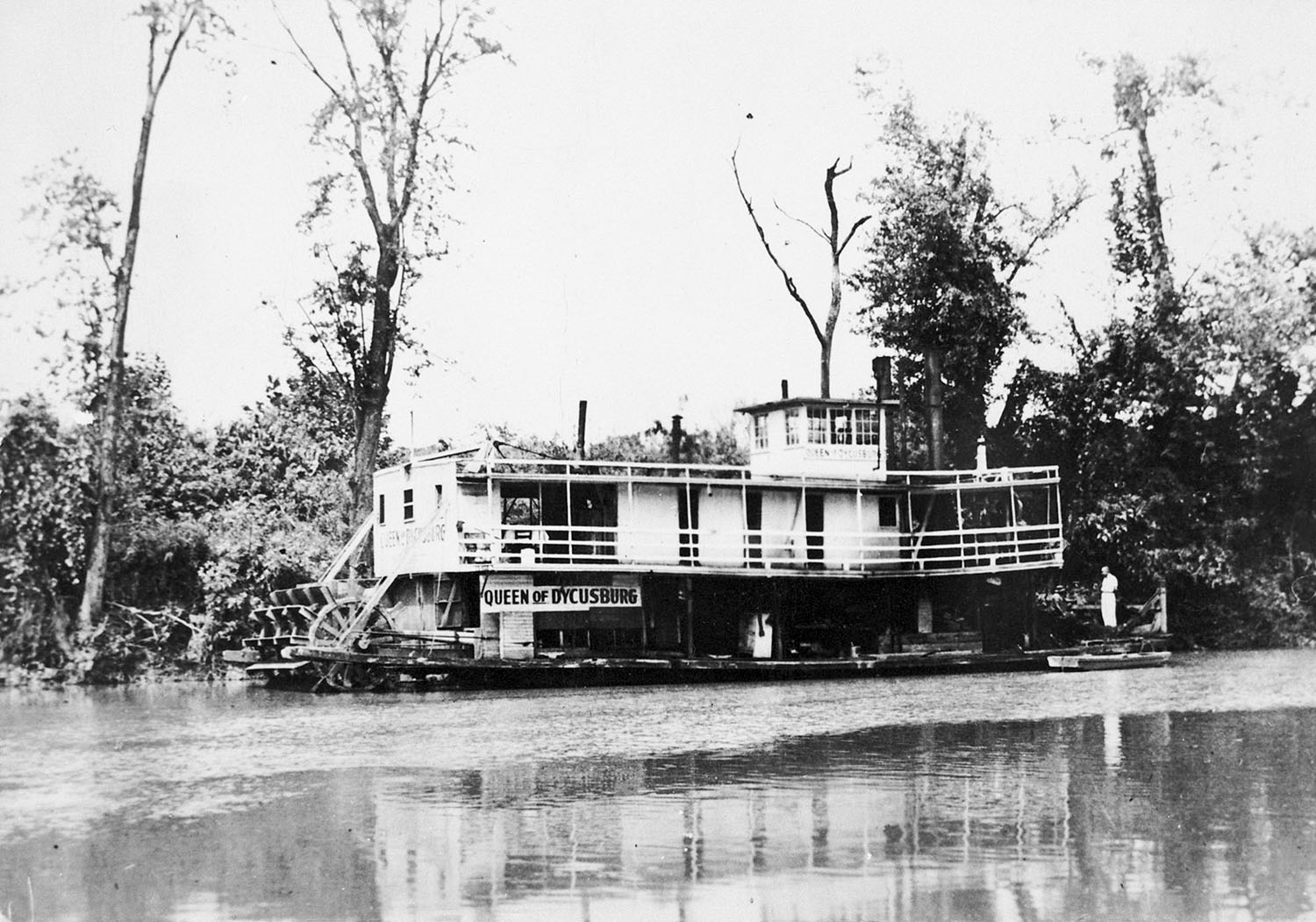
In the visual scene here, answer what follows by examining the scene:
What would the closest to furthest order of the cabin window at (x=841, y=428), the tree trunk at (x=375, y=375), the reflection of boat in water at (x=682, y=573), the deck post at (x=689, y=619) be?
the reflection of boat in water at (x=682, y=573)
the deck post at (x=689, y=619)
the cabin window at (x=841, y=428)
the tree trunk at (x=375, y=375)

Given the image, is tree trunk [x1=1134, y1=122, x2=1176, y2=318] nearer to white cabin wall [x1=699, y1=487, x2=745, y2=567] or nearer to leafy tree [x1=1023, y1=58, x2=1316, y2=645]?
leafy tree [x1=1023, y1=58, x2=1316, y2=645]

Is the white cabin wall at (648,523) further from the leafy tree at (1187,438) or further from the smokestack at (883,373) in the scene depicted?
the leafy tree at (1187,438)

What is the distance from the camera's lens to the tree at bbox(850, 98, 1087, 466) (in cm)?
3338

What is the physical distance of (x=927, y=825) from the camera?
1156 centimetres

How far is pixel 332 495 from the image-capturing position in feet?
98.4

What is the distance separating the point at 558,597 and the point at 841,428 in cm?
697

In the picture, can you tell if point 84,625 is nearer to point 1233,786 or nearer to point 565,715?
point 565,715

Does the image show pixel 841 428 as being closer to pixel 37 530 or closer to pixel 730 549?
pixel 730 549

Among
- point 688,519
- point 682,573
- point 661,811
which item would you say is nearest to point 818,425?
point 688,519

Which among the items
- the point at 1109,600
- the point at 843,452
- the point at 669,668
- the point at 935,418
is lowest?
the point at 669,668

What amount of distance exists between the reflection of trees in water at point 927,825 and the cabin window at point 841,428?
11.6 meters

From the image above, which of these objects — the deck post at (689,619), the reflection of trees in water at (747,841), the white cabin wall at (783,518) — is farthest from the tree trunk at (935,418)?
the reflection of trees in water at (747,841)

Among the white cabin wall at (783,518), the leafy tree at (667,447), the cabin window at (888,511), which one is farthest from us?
the leafy tree at (667,447)

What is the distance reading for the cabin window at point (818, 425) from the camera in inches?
1090
